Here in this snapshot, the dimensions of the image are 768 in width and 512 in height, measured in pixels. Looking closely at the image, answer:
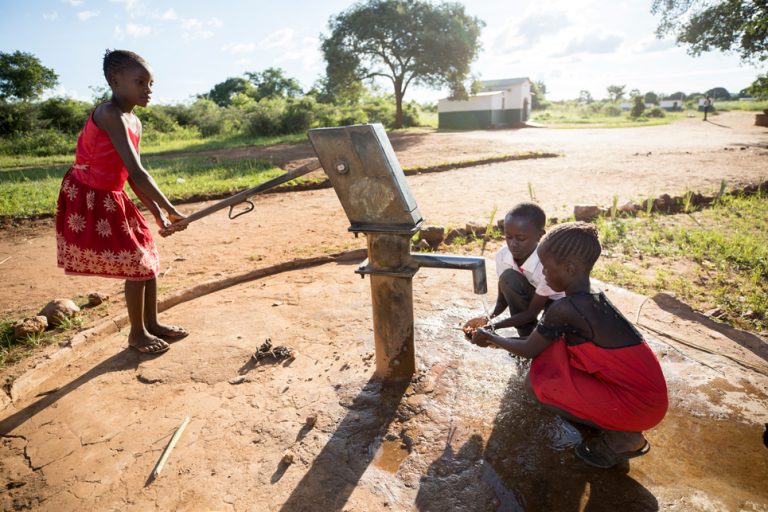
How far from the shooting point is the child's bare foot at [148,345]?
95.7 inches

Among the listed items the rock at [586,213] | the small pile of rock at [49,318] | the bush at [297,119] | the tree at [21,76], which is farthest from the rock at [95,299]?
the tree at [21,76]

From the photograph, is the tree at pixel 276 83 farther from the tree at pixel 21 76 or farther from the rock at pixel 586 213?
the rock at pixel 586 213

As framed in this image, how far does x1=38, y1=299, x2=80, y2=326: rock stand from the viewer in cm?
272

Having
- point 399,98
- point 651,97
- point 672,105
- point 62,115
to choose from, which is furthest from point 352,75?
point 651,97

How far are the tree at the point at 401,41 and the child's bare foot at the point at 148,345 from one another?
62.9ft

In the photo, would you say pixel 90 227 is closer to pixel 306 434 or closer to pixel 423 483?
pixel 306 434

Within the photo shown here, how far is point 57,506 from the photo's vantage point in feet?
4.94

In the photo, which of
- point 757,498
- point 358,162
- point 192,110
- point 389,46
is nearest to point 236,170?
point 358,162

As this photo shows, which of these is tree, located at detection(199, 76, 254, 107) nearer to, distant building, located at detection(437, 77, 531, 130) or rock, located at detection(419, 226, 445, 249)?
distant building, located at detection(437, 77, 531, 130)

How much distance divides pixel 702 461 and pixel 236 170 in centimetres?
843

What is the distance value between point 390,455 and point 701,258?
3330 mm

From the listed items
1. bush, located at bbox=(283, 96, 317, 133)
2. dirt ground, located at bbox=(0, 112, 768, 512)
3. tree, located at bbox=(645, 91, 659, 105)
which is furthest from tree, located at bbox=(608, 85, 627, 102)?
dirt ground, located at bbox=(0, 112, 768, 512)

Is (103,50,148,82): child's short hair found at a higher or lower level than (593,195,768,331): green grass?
higher

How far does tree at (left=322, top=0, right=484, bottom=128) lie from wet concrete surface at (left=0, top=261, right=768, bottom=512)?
63.4 feet
